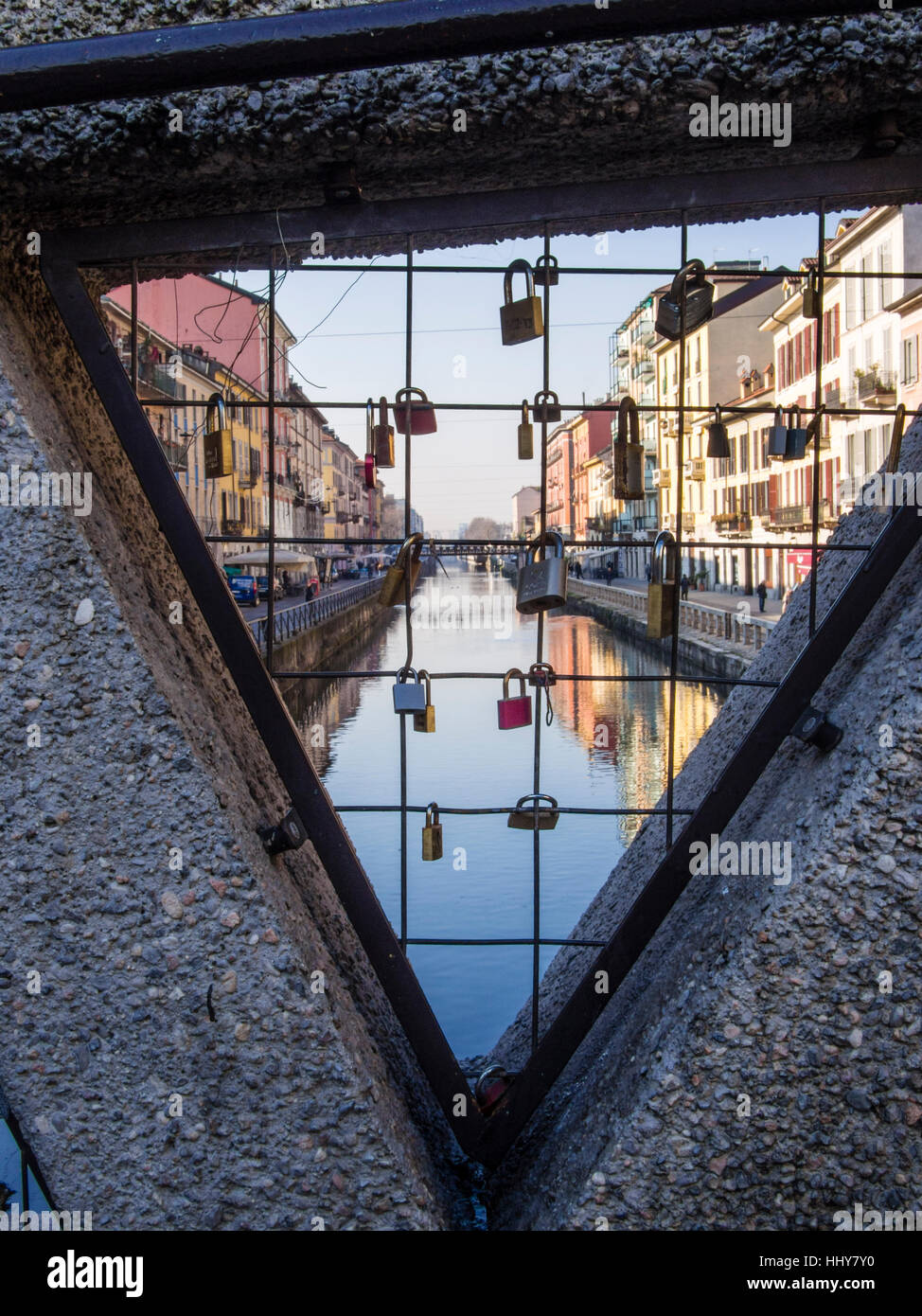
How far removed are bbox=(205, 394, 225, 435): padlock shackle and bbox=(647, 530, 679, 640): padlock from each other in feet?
3.43

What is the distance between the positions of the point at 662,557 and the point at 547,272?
2.31 feet

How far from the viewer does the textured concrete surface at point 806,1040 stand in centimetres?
202

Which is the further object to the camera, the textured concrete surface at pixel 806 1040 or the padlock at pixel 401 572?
the padlock at pixel 401 572

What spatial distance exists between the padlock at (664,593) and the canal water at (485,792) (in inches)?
37.6

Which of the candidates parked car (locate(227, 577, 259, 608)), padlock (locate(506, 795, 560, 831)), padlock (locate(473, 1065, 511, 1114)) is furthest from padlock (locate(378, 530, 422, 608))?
parked car (locate(227, 577, 259, 608))

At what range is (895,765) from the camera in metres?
2.01

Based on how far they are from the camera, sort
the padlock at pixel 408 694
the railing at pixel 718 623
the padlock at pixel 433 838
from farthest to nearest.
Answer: the railing at pixel 718 623 → the padlock at pixel 433 838 → the padlock at pixel 408 694

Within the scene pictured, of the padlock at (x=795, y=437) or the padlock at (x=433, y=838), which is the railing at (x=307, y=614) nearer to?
the padlock at (x=433, y=838)

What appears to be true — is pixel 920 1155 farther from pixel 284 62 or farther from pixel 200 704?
pixel 284 62

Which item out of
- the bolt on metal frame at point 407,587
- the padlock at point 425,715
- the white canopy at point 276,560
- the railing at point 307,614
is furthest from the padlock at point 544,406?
the railing at point 307,614

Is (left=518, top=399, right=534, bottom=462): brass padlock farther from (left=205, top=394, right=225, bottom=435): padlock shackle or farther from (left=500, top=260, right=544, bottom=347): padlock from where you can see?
(left=205, top=394, right=225, bottom=435): padlock shackle

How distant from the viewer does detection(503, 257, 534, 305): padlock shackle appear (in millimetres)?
2479

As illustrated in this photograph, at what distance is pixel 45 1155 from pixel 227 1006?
17.9 inches
